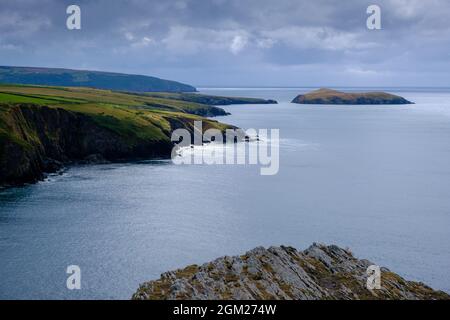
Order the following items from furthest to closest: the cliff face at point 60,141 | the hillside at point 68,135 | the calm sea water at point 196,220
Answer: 1. the hillside at point 68,135
2. the cliff face at point 60,141
3. the calm sea water at point 196,220

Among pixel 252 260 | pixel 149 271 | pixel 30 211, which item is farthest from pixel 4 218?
pixel 252 260

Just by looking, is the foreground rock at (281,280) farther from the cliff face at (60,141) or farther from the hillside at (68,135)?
the hillside at (68,135)

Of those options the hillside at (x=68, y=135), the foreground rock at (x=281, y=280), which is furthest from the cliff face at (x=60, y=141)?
the foreground rock at (x=281, y=280)

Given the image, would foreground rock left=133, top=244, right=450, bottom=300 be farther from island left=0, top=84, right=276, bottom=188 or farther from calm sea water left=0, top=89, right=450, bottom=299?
island left=0, top=84, right=276, bottom=188

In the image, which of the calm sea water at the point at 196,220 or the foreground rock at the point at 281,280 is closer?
the foreground rock at the point at 281,280

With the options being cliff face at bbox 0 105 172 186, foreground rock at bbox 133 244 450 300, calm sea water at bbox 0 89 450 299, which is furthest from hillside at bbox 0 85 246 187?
foreground rock at bbox 133 244 450 300

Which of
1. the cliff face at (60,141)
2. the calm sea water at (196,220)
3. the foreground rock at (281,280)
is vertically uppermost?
the cliff face at (60,141)
